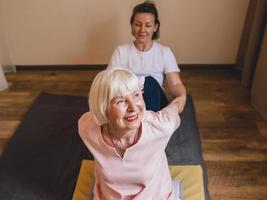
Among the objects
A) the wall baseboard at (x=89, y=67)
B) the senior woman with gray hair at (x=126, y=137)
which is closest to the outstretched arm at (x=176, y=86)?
the senior woman with gray hair at (x=126, y=137)

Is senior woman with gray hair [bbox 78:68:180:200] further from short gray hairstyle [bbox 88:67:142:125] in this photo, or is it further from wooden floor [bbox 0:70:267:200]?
wooden floor [bbox 0:70:267:200]

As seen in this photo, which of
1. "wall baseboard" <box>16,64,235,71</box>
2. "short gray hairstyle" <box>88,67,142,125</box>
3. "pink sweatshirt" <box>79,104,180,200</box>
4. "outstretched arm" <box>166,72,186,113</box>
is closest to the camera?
"short gray hairstyle" <box>88,67,142,125</box>

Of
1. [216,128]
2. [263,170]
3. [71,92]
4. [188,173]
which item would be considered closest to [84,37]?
[71,92]

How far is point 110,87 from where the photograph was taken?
2.94 ft

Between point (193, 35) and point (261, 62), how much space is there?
690 mm

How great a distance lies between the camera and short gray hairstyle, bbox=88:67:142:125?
90cm

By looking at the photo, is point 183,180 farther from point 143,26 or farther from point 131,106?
point 143,26

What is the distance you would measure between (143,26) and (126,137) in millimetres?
749

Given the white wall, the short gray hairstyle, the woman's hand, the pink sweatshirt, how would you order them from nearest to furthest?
the short gray hairstyle
the pink sweatshirt
the woman's hand
the white wall

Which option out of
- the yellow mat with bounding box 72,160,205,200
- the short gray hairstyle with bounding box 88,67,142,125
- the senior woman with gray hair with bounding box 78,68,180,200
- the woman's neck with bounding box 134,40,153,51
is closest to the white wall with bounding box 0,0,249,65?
the woman's neck with bounding box 134,40,153,51

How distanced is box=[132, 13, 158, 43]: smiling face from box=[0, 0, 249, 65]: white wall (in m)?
0.83

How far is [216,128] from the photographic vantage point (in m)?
1.99

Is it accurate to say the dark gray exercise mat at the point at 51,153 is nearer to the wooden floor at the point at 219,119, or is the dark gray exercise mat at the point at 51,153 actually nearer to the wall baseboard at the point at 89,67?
the wooden floor at the point at 219,119

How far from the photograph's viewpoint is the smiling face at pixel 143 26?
1.53 metres
